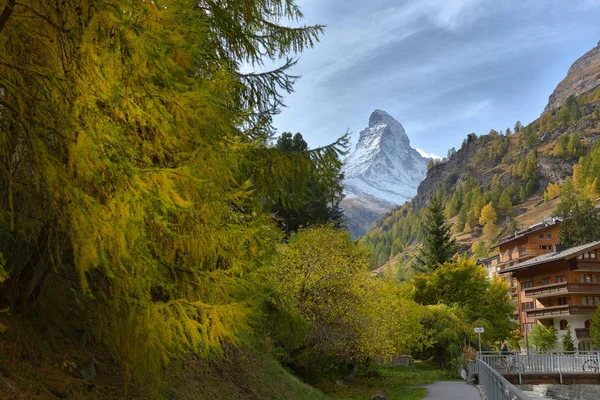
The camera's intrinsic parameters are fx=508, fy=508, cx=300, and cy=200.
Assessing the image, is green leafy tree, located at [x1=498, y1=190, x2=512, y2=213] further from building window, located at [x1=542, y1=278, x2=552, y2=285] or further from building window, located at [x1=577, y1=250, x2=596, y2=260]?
building window, located at [x1=577, y1=250, x2=596, y2=260]

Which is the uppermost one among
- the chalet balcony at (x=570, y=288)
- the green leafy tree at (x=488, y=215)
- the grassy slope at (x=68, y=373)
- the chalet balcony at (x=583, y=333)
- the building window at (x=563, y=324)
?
the green leafy tree at (x=488, y=215)

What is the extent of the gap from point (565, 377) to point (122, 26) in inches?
1261

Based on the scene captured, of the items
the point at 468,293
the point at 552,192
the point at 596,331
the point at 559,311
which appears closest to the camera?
the point at 596,331

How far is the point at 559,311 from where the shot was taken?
59188 millimetres

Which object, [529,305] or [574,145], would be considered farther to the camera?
[574,145]

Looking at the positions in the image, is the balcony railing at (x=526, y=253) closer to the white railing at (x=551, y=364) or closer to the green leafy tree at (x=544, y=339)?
the green leafy tree at (x=544, y=339)

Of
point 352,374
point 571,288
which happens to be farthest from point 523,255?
point 352,374

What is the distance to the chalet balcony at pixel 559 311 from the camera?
56.8m

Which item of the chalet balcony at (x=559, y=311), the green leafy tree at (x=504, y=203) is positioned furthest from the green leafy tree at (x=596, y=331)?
the green leafy tree at (x=504, y=203)

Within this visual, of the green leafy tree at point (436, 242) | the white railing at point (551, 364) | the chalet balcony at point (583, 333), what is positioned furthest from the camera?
the green leafy tree at point (436, 242)

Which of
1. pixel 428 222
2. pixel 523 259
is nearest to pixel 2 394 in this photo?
pixel 428 222

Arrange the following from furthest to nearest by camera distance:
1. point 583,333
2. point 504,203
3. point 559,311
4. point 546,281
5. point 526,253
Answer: point 504,203 < point 526,253 < point 546,281 < point 559,311 < point 583,333

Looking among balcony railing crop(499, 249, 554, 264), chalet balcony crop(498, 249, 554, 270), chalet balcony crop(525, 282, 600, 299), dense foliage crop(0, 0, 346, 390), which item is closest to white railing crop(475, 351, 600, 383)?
dense foliage crop(0, 0, 346, 390)

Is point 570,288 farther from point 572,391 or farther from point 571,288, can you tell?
point 572,391
